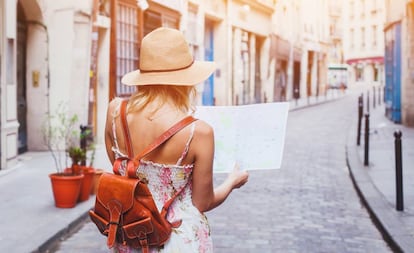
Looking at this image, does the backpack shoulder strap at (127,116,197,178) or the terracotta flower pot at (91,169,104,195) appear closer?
the backpack shoulder strap at (127,116,197,178)

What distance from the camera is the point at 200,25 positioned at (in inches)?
882

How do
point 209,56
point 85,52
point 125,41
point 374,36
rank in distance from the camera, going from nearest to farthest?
point 85,52
point 125,41
point 209,56
point 374,36

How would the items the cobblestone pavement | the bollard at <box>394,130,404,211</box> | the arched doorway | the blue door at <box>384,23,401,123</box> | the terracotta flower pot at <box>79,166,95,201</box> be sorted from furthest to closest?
1. the blue door at <box>384,23,401,123</box>
2. the arched doorway
3. the terracotta flower pot at <box>79,166,95,201</box>
4. the bollard at <box>394,130,404,211</box>
5. the cobblestone pavement

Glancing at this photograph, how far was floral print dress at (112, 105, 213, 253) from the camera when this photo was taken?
7.69ft

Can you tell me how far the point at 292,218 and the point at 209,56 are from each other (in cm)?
1871

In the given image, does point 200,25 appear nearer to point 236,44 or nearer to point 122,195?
point 236,44

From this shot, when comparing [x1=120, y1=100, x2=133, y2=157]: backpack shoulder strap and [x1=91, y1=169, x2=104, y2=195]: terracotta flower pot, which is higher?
[x1=120, y1=100, x2=133, y2=157]: backpack shoulder strap

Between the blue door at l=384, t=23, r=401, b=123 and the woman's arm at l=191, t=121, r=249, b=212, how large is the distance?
18216mm

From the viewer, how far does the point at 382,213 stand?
693 cm

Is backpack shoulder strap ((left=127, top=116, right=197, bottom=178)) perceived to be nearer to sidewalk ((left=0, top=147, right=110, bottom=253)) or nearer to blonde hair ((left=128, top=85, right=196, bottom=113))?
blonde hair ((left=128, top=85, right=196, bottom=113))

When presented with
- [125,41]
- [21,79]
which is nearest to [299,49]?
[125,41]

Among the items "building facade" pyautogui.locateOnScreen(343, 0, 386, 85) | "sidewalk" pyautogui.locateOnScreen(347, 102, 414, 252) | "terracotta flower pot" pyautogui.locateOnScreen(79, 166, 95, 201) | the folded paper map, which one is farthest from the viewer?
"building facade" pyautogui.locateOnScreen(343, 0, 386, 85)

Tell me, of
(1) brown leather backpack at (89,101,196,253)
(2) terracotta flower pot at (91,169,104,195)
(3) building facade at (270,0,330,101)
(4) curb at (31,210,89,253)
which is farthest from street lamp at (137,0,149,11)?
(3) building facade at (270,0,330,101)

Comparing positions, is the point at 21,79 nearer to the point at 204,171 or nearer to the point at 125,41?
the point at 125,41
